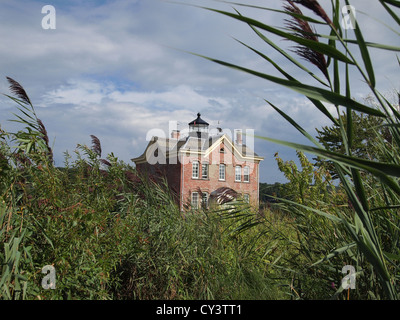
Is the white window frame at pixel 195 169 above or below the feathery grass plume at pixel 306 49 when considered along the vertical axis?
above

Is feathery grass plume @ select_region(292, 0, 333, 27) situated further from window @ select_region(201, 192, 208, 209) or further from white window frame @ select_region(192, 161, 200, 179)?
white window frame @ select_region(192, 161, 200, 179)

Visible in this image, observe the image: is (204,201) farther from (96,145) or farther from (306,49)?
(306,49)

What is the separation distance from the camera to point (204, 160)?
2986 cm

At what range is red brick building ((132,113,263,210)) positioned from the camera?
2858cm

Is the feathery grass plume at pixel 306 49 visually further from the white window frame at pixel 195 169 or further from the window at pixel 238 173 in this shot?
the window at pixel 238 173

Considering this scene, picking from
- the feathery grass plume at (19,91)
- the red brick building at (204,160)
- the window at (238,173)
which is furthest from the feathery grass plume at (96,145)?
the window at (238,173)

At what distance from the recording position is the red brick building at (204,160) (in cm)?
2858

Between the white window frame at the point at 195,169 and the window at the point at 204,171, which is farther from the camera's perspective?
the window at the point at 204,171

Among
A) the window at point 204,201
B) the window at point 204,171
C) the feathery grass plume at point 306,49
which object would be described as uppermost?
the window at point 204,171

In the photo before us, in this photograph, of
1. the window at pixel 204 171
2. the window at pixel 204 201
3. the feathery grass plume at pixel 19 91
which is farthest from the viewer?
the window at pixel 204 171

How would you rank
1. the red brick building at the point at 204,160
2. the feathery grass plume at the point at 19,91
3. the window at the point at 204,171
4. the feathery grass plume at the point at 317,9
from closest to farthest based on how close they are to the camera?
the feathery grass plume at the point at 317,9 → the feathery grass plume at the point at 19,91 → the red brick building at the point at 204,160 → the window at the point at 204,171

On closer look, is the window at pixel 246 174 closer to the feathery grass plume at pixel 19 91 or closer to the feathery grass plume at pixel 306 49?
the feathery grass plume at pixel 19 91

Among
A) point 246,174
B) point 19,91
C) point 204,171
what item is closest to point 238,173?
point 246,174
